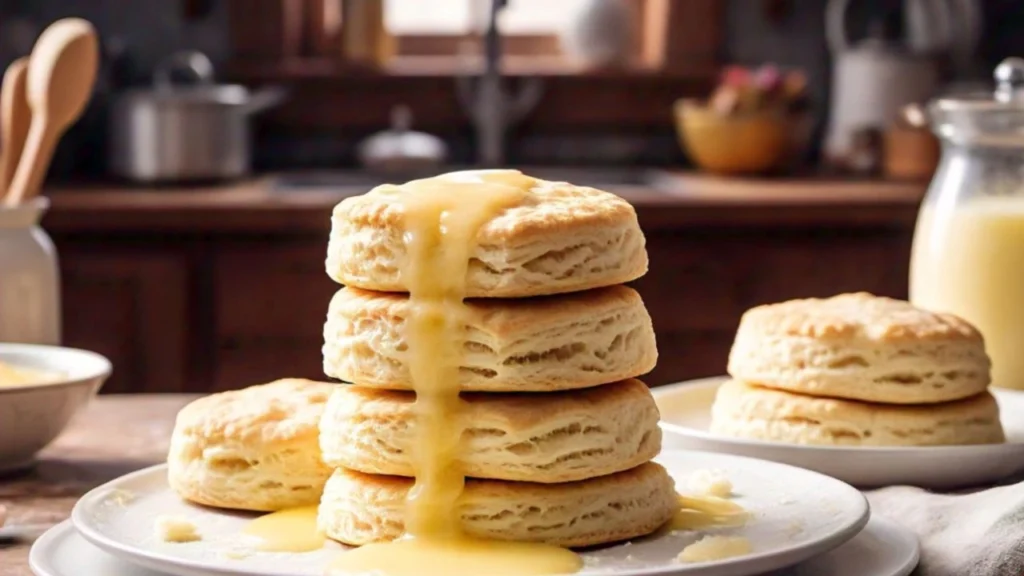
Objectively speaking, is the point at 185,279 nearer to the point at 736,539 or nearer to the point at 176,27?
the point at 176,27

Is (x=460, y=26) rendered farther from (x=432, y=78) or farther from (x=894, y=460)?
(x=894, y=460)

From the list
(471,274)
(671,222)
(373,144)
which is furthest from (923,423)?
(373,144)

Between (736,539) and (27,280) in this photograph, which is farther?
(27,280)

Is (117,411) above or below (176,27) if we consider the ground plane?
below

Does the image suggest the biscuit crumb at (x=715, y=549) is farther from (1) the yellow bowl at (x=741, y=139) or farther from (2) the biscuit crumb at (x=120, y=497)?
(1) the yellow bowl at (x=741, y=139)

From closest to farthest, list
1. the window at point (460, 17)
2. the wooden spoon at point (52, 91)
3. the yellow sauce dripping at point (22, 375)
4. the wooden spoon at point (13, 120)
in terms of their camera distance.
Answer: the yellow sauce dripping at point (22, 375)
the wooden spoon at point (52, 91)
the wooden spoon at point (13, 120)
the window at point (460, 17)

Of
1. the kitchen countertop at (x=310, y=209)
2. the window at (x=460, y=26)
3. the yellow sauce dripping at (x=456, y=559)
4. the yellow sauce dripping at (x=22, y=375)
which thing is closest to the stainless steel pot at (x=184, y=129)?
the kitchen countertop at (x=310, y=209)

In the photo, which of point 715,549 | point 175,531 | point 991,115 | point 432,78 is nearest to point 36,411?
point 175,531

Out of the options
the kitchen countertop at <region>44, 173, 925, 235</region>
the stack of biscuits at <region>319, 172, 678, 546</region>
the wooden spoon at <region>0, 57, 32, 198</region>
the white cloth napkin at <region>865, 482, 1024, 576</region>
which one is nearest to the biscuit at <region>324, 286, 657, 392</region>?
the stack of biscuits at <region>319, 172, 678, 546</region>
